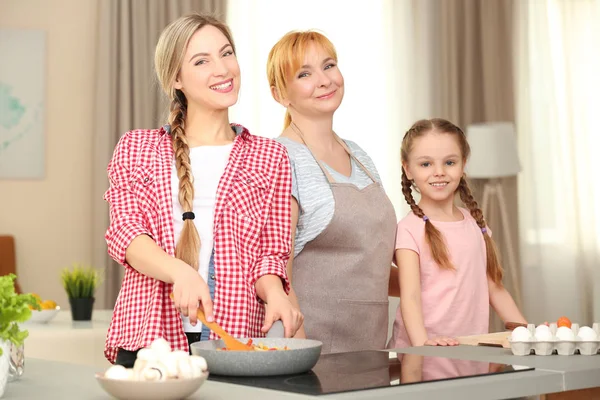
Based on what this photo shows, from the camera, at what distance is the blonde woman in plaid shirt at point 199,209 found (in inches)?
68.5

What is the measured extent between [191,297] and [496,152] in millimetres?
3671

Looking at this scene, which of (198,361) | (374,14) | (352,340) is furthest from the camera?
(374,14)

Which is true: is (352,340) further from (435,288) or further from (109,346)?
(109,346)

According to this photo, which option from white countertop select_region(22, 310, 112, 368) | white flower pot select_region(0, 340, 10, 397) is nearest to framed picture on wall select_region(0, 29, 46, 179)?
white countertop select_region(22, 310, 112, 368)

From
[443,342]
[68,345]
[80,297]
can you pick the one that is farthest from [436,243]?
[80,297]

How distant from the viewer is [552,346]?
62.7 inches

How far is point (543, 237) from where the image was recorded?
5.08m

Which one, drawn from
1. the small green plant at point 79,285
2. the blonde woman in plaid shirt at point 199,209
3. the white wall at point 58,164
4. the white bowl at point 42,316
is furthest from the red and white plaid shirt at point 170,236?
the white wall at point 58,164

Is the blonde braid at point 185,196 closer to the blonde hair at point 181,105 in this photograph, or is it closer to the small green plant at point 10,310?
the blonde hair at point 181,105

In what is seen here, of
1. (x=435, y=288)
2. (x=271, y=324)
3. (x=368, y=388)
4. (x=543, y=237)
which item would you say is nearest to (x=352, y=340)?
(x=435, y=288)

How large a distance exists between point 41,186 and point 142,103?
839 mm

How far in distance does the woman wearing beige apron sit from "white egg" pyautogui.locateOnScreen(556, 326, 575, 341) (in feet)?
1.98

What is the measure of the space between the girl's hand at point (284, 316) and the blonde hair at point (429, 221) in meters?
0.63

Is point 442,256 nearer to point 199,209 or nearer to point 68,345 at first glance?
point 199,209
